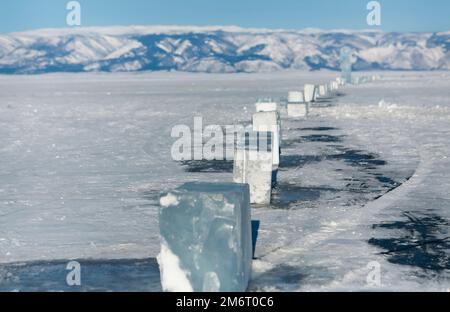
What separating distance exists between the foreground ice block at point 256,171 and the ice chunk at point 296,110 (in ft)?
58.6

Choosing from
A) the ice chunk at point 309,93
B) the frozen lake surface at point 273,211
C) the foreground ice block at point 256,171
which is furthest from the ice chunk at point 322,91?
the foreground ice block at point 256,171

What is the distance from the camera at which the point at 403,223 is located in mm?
8062

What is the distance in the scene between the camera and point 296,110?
27375mm

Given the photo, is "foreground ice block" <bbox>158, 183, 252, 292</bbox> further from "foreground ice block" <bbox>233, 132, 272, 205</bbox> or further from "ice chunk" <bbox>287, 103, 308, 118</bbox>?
"ice chunk" <bbox>287, 103, 308, 118</bbox>

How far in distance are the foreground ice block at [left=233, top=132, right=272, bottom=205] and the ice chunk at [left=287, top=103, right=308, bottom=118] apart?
1786 centimetres

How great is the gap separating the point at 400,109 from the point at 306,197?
22.2 metres

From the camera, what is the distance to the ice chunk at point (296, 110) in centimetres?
2722

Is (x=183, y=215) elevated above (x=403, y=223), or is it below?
above

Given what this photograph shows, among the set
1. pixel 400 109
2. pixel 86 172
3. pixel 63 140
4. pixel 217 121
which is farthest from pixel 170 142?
pixel 400 109

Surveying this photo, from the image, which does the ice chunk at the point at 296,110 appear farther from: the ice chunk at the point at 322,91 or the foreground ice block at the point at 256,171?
the ice chunk at the point at 322,91

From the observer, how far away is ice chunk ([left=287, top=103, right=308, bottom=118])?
2722cm

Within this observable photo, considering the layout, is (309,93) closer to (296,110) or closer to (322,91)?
(322,91)

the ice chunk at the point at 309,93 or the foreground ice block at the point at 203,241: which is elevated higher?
the ice chunk at the point at 309,93

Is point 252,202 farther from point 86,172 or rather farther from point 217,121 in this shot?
point 217,121
